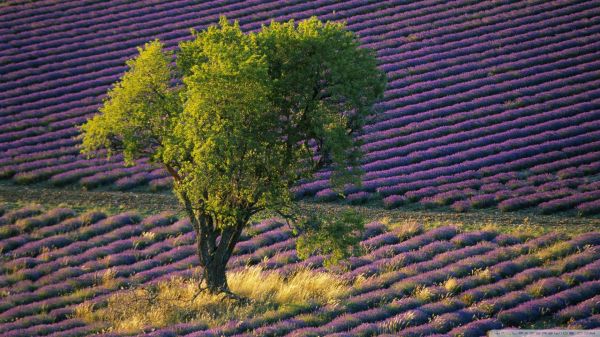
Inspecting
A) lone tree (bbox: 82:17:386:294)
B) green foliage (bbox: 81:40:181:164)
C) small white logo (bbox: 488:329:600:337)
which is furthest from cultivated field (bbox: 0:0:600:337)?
green foliage (bbox: 81:40:181:164)

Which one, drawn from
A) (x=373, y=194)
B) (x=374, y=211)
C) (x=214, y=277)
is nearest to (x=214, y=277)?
(x=214, y=277)

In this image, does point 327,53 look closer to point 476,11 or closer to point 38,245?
point 38,245

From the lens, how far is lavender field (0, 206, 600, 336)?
1716 centimetres

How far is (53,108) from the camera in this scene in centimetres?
3095

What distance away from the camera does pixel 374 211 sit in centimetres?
2469

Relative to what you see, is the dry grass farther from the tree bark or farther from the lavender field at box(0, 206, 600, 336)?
the lavender field at box(0, 206, 600, 336)

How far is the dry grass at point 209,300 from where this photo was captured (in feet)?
57.3

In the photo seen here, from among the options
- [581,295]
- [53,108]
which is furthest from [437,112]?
[53,108]

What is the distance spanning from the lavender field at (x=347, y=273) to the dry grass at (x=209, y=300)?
390 millimetres

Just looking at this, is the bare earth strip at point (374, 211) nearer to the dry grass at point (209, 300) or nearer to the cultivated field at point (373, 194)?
the cultivated field at point (373, 194)

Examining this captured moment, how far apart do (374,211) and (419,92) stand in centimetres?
904

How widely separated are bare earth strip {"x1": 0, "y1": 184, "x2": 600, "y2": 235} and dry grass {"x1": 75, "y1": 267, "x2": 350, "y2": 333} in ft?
13.5

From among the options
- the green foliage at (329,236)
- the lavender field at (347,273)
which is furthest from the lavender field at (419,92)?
the green foliage at (329,236)

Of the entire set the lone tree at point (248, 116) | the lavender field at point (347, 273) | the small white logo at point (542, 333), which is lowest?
the small white logo at point (542, 333)
